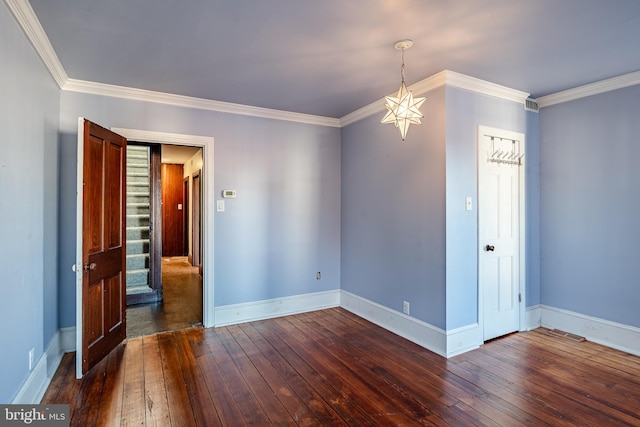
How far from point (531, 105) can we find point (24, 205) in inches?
188

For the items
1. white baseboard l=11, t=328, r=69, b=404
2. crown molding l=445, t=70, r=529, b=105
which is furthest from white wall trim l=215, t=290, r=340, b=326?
crown molding l=445, t=70, r=529, b=105

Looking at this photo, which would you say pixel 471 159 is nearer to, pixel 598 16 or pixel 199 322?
pixel 598 16

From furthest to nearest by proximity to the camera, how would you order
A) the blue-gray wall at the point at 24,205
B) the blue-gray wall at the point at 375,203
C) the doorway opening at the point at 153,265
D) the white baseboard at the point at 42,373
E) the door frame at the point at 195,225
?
the door frame at the point at 195,225 → the doorway opening at the point at 153,265 → the blue-gray wall at the point at 375,203 → the white baseboard at the point at 42,373 → the blue-gray wall at the point at 24,205

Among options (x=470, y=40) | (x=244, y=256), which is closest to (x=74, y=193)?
(x=244, y=256)

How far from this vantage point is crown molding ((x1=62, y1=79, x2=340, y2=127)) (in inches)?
130

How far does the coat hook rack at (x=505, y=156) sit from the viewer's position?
349 cm

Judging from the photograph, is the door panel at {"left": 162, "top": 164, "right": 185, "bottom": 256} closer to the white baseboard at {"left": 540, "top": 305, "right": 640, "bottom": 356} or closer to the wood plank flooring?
the wood plank flooring

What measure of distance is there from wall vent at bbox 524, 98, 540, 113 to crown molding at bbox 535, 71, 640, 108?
0.15ft

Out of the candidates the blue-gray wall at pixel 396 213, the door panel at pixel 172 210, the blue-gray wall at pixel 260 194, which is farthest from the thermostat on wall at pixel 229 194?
the door panel at pixel 172 210

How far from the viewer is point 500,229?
11.7 ft

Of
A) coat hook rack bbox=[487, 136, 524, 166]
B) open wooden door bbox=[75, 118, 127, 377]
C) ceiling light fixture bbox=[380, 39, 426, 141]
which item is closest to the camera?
ceiling light fixture bbox=[380, 39, 426, 141]

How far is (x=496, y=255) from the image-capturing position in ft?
11.5

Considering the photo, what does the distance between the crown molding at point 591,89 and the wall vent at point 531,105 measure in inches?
1.8

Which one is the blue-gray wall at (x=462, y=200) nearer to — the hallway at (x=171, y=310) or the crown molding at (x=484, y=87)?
the crown molding at (x=484, y=87)
